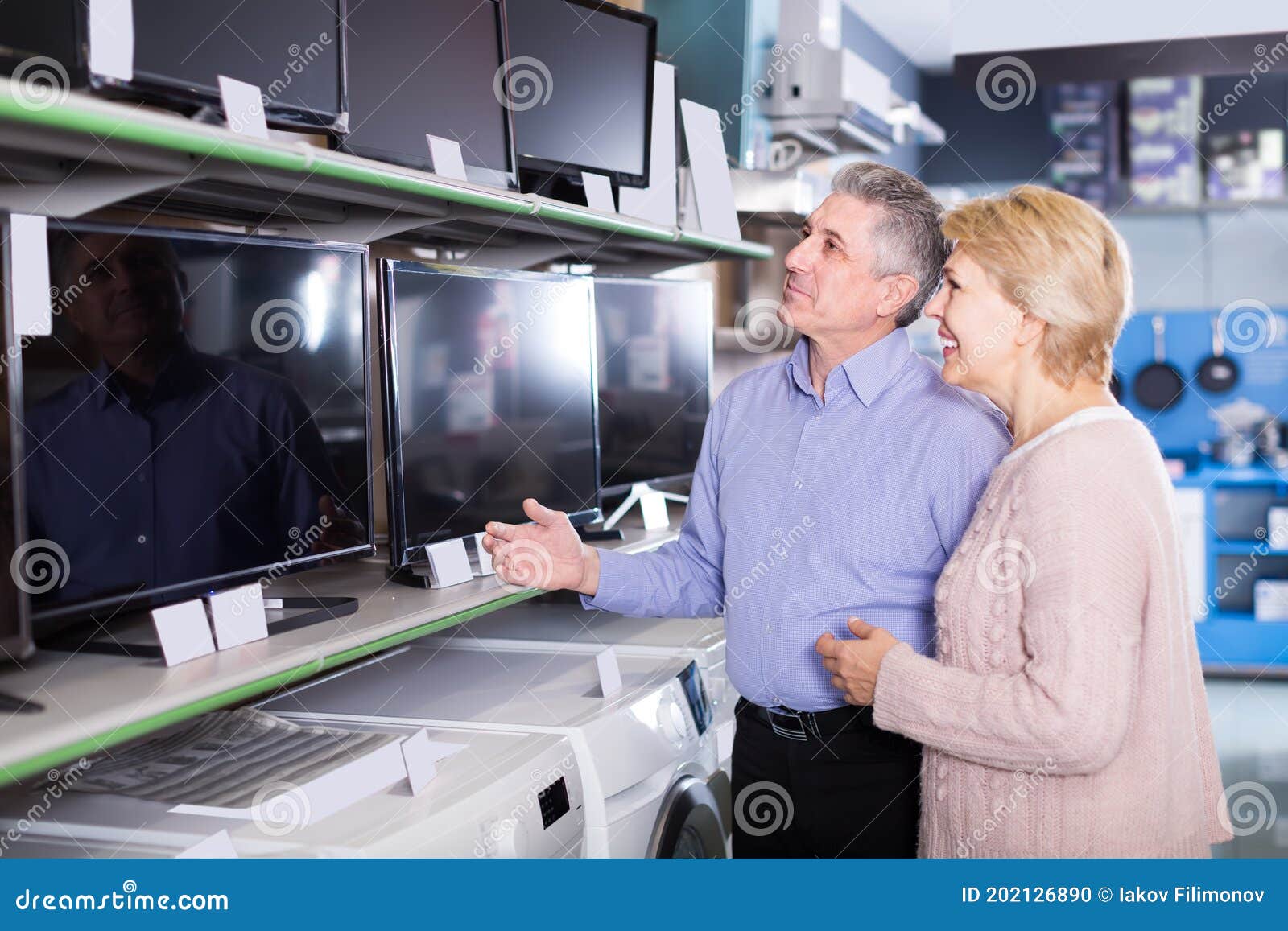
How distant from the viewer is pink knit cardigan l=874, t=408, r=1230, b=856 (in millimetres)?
1417

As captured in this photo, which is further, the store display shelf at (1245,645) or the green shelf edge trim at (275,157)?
the store display shelf at (1245,645)

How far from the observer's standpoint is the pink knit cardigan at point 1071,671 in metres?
1.42

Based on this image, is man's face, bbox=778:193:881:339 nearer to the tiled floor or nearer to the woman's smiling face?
the woman's smiling face

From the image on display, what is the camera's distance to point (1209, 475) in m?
5.86

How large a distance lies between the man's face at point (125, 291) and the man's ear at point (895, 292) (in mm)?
1112

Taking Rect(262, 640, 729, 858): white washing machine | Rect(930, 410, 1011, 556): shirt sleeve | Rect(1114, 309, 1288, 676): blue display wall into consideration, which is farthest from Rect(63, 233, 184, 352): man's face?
Rect(1114, 309, 1288, 676): blue display wall

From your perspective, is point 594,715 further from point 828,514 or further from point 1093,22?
point 1093,22

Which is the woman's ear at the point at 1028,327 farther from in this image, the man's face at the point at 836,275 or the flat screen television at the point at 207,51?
the flat screen television at the point at 207,51

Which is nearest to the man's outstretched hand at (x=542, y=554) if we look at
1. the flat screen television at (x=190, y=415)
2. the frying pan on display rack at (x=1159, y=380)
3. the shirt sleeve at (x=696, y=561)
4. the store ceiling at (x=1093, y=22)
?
the shirt sleeve at (x=696, y=561)

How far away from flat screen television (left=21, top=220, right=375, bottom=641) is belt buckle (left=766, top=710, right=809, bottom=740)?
2.41 feet

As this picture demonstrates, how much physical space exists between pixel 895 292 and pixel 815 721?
73cm

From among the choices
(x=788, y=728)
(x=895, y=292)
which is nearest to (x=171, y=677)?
(x=788, y=728)

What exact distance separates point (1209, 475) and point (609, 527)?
13.5 feet
